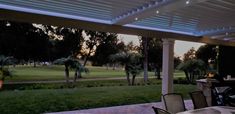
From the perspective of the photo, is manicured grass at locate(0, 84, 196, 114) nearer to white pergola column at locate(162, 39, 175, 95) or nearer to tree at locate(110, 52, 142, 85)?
tree at locate(110, 52, 142, 85)

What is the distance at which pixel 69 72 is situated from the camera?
9578 millimetres

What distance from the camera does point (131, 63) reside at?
35.9ft

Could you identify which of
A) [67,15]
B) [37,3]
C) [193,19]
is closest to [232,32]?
[193,19]

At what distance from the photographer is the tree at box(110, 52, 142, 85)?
35.3 ft

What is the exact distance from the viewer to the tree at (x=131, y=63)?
10.7 m

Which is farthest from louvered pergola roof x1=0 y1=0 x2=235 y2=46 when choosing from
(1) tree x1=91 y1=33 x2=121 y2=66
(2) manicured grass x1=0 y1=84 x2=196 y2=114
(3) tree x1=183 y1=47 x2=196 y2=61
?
(3) tree x1=183 y1=47 x2=196 y2=61

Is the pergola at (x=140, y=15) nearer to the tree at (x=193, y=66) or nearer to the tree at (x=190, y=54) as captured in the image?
the tree at (x=193, y=66)

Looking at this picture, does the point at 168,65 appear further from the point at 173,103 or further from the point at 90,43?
the point at 90,43

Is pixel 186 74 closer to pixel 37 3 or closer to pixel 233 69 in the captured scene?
pixel 233 69

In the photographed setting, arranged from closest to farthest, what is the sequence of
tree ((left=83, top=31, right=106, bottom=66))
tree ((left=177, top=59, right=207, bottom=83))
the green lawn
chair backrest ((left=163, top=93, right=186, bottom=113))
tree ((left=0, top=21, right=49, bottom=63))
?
1. chair backrest ((left=163, top=93, right=186, bottom=113))
2. tree ((left=0, top=21, right=49, bottom=63))
3. the green lawn
4. tree ((left=83, top=31, right=106, bottom=66))
5. tree ((left=177, top=59, right=207, bottom=83))

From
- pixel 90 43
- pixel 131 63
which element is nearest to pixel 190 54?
pixel 131 63

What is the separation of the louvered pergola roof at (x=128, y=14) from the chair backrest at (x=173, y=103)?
4.96ft

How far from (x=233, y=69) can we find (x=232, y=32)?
11.2ft

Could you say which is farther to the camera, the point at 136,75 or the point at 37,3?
the point at 136,75
